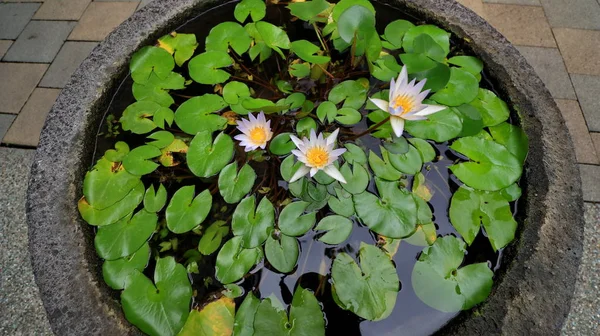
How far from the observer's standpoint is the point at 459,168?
1.48 m

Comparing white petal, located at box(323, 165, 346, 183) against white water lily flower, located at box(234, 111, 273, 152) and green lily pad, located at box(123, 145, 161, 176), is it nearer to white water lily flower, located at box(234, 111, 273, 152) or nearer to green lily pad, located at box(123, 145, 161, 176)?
white water lily flower, located at box(234, 111, 273, 152)

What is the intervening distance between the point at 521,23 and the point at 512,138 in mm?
1181

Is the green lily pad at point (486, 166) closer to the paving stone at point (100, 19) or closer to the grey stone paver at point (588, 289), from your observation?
the grey stone paver at point (588, 289)

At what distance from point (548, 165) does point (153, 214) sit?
4.74 feet

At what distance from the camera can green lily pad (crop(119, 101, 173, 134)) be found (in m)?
1.64

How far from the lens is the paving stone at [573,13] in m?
2.29

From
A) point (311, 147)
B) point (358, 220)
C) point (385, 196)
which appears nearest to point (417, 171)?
point (385, 196)

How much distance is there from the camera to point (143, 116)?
5.48 ft

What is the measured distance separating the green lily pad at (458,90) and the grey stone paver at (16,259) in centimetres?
177

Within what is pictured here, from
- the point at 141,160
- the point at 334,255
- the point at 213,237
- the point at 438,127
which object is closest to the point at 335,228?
the point at 334,255

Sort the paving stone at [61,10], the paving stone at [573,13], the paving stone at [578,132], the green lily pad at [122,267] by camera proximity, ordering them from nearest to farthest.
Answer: the green lily pad at [122,267] → the paving stone at [578,132] → the paving stone at [573,13] → the paving stone at [61,10]

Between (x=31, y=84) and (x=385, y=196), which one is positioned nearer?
(x=385, y=196)

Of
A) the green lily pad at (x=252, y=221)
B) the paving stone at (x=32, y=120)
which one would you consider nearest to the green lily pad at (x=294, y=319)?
the green lily pad at (x=252, y=221)

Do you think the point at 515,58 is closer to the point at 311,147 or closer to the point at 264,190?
the point at 311,147
